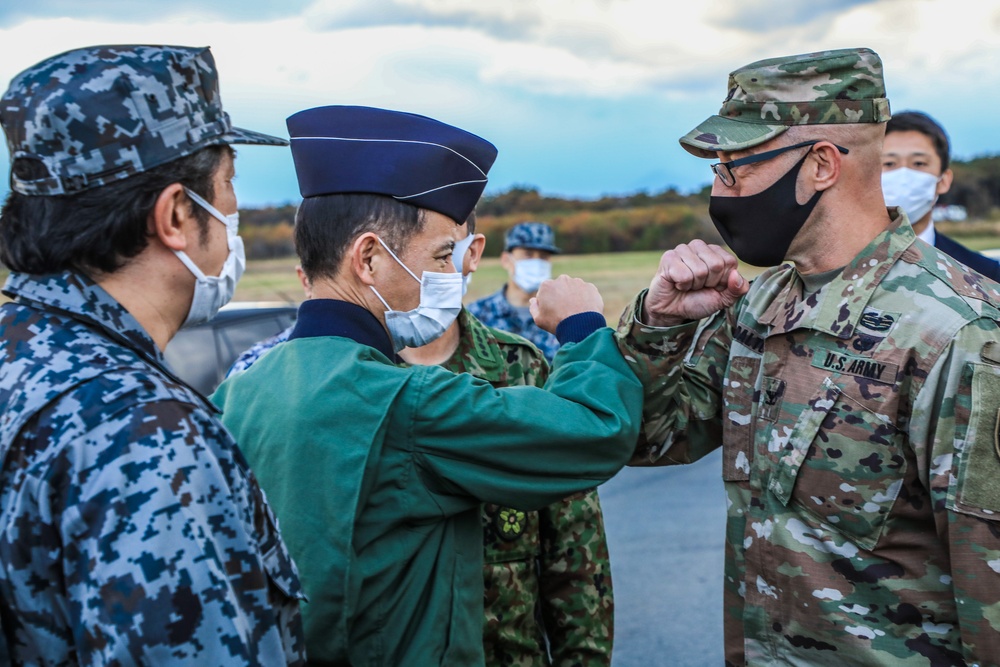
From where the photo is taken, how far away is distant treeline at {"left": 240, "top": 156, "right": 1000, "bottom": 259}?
602 inches

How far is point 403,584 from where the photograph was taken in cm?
191

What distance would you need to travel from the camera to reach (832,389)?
209cm

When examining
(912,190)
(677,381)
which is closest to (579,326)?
(677,381)

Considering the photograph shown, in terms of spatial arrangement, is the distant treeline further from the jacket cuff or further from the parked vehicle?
the jacket cuff

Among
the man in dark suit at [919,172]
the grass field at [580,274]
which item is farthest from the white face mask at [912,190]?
the grass field at [580,274]

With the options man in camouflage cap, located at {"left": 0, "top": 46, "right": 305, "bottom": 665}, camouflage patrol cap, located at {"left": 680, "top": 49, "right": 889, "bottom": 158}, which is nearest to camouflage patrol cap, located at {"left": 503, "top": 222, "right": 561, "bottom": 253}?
camouflage patrol cap, located at {"left": 680, "top": 49, "right": 889, "bottom": 158}

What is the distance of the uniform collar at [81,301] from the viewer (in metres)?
1.42

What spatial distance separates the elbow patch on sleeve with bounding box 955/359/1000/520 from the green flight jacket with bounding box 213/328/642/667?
0.68 meters

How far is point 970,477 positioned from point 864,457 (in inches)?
9.1

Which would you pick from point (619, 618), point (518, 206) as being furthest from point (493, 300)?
point (518, 206)

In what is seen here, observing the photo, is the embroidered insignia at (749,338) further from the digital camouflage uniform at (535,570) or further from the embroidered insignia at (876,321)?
the digital camouflage uniform at (535,570)

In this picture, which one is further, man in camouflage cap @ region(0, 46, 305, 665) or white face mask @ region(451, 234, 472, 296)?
white face mask @ region(451, 234, 472, 296)

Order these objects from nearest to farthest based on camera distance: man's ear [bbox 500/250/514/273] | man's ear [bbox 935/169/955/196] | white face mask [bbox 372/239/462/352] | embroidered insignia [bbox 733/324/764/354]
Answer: white face mask [bbox 372/239/462/352] < embroidered insignia [bbox 733/324/764/354] < man's ear [bbox 935/169/955/196] < man's ear [bbox 500/250/514/273]

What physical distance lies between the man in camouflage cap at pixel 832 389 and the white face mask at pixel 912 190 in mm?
2671
